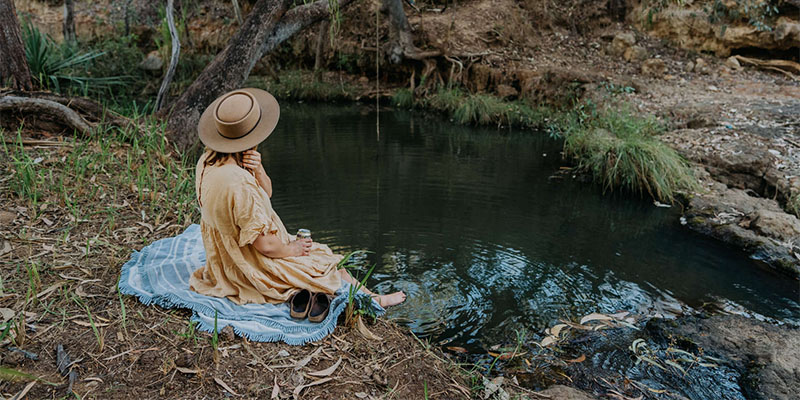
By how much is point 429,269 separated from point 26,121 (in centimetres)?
331

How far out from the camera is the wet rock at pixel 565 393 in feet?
8.14

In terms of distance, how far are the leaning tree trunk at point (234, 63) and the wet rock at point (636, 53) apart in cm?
728

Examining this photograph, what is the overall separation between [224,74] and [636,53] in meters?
8.24

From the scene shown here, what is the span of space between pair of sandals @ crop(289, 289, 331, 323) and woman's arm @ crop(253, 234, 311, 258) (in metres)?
0.19

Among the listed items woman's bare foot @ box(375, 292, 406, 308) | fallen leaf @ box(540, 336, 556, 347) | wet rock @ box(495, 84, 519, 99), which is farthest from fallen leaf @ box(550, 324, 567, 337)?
wet rock @ box(495, 84, 519, 99)

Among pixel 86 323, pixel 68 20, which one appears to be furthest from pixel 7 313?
pixel 68 20

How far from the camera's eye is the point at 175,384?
1.98m

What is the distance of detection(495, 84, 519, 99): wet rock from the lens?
9.76m

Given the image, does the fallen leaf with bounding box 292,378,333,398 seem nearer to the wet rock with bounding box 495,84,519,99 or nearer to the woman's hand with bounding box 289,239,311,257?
the woman's hand with bounding box 289,239,311,257

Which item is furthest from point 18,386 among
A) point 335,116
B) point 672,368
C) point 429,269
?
point 335,116

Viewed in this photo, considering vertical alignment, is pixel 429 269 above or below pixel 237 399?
below

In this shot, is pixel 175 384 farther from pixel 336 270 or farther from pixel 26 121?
pixel 26 121

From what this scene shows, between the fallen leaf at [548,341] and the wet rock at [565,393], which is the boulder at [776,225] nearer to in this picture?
the fallen leaf at [548,341]

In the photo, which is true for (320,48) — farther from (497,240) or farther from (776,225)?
(776,225)
